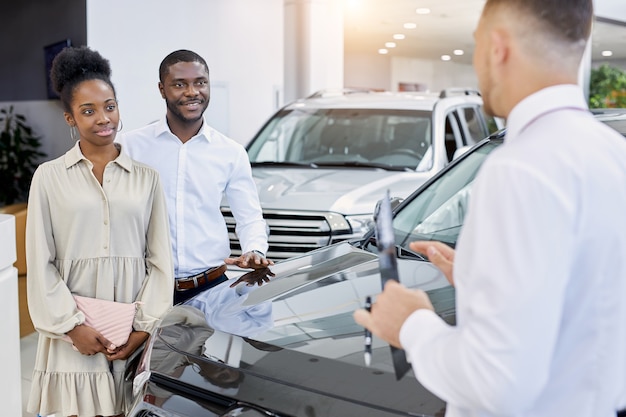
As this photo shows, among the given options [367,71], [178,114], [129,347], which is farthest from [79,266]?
[367,71]

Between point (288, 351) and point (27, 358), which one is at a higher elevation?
point (288, 351)

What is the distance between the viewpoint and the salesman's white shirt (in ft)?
3.49

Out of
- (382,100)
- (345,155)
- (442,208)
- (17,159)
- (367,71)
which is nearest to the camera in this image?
(442,208)

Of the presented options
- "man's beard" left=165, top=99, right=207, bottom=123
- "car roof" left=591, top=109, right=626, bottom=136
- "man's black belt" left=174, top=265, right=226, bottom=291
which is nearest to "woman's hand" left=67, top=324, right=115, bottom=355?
"man's black belt" left=174, top=265, right=226, bottom=291

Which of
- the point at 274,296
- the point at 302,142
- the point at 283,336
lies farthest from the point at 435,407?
the point at 302,142

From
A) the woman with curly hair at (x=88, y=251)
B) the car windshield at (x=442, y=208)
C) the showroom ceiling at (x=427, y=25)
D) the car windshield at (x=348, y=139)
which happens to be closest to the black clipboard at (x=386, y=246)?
the woman with curly hair at (x=88, y=251)

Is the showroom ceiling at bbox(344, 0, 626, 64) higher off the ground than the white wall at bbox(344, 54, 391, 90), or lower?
higher

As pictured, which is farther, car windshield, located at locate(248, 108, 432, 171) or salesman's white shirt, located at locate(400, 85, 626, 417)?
car windshield, located at locate(248, 108, 432, 171)

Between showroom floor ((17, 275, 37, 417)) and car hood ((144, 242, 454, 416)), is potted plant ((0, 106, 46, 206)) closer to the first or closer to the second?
showroom floor ((17, 275, 37, 417))

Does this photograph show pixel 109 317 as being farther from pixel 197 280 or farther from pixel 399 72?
pixel 399 72

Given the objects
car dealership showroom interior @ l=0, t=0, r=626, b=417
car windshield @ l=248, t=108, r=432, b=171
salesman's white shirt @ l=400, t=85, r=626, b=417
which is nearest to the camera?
salesman's white shirt @ l=400, t=85, r=626, b=417

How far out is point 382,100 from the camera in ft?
21.3

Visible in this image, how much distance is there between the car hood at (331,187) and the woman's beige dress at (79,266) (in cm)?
246

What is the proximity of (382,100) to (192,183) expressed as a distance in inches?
149
